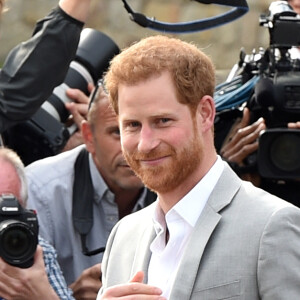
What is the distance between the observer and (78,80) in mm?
5625

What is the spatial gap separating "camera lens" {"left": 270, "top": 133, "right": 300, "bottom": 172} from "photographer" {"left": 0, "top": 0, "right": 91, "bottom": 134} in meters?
0.93

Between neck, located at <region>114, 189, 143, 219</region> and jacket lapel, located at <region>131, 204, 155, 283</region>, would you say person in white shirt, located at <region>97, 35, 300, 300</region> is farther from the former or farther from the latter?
neck, located at <region>114, 189, 143, 219</region>

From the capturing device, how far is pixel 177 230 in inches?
121

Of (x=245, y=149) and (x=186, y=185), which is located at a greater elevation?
(x=186, y=185)

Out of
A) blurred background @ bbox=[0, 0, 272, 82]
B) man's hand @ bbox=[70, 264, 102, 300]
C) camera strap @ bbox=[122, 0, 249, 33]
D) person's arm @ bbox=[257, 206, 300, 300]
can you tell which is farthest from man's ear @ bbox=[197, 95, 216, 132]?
blurred background @ bbox=[0, 0, 272, 82]

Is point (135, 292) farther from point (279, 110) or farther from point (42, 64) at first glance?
point (279, 110)

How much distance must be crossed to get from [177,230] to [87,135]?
2205 millimetres

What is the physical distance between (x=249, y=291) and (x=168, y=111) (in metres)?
0.49

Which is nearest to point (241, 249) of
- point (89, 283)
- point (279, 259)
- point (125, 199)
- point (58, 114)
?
point (279, 259)

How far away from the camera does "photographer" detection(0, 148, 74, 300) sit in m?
4.09

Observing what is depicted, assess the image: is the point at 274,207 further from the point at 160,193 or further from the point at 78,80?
the point at 78,80

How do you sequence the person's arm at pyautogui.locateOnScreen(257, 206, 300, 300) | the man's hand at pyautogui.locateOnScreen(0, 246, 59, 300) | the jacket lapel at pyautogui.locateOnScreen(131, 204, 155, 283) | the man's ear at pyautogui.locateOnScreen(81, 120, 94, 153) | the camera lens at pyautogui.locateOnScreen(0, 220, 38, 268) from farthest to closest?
1. the man's ear at pyautogui.locateOnScreen(81, 120, 94, 153)
2. the man's hand at pyautogui.locateOnScreen(0, 246, 59, 300)
3. the camera lens at pyautogui.locateOnScreen(0, 220, 38, 268)
4. the jacket lapel at pyautogui.locateOnScreen(131, 204, 155, 283)
5. the person's arm at pyautogui.locateOnScreen(257, 206, 300, 300)

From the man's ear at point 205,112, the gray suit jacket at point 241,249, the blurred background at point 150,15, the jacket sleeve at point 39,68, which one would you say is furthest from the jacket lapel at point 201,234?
the blurred background at point 150,15

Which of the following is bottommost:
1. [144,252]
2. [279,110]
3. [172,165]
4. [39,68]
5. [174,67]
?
[279,110]
